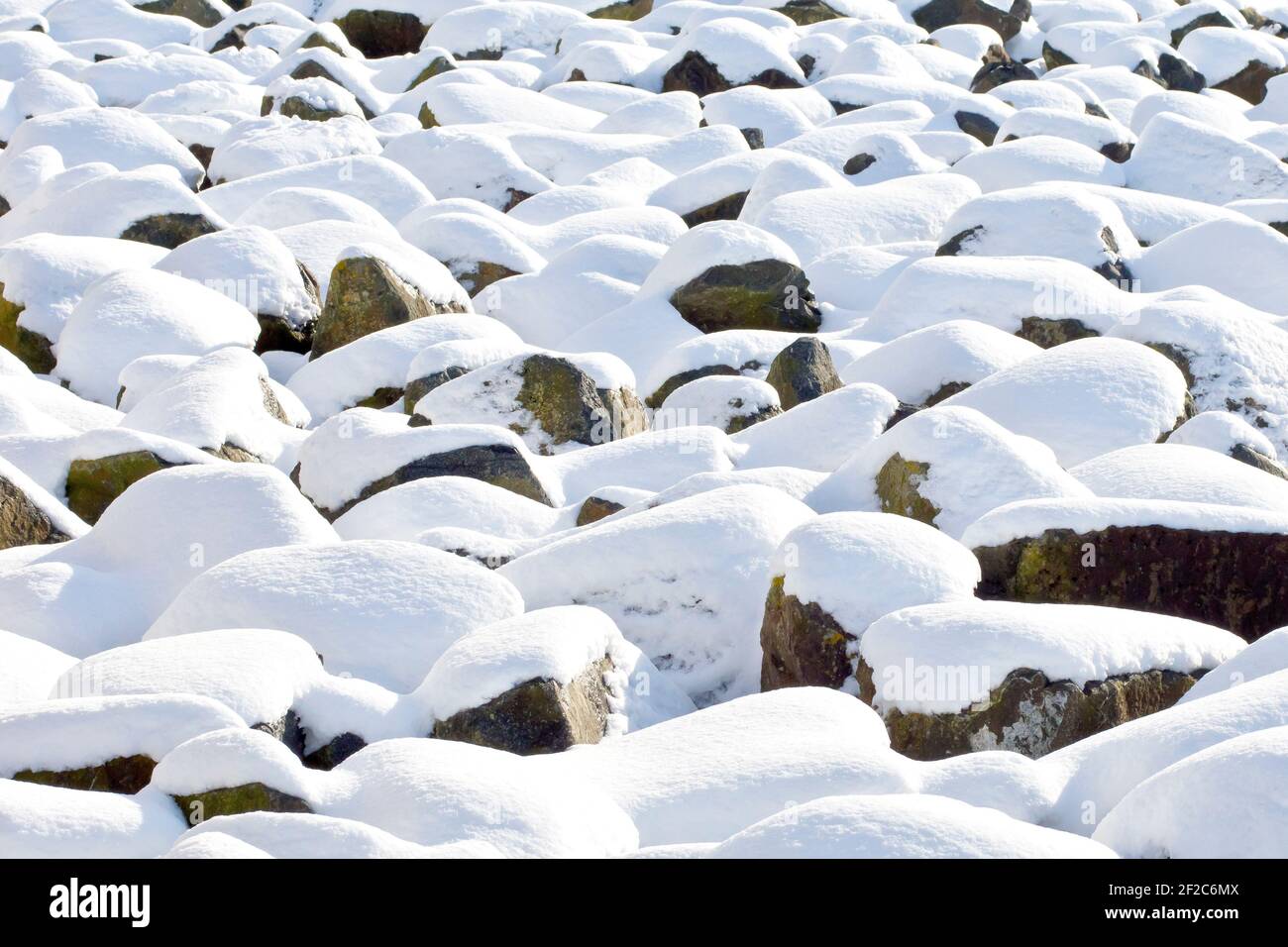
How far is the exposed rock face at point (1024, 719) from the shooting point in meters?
4.98

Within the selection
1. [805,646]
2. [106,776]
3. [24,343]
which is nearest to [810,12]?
[24,343]

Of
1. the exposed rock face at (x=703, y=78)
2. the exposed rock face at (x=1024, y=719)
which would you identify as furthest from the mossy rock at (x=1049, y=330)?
the exposed rock face at (x=703, y=78)

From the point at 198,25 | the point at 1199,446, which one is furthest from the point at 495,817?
the point at 198,25

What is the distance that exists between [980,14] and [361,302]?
1277 cm

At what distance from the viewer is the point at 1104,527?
6.05 m

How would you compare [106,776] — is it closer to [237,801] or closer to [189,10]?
[237,801]

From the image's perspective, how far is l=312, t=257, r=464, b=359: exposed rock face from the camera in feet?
33.0

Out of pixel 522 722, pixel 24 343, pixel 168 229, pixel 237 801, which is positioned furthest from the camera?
pixel 168 229

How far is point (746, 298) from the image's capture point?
10.4m

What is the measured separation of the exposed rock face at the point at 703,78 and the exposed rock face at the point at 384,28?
4.05 metres

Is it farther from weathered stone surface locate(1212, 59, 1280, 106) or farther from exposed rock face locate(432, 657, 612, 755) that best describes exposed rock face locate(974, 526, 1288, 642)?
weathered stone surface locate(1212, 59, 1280, 106)

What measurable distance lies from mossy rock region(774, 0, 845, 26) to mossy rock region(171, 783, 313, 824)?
17115 mm
